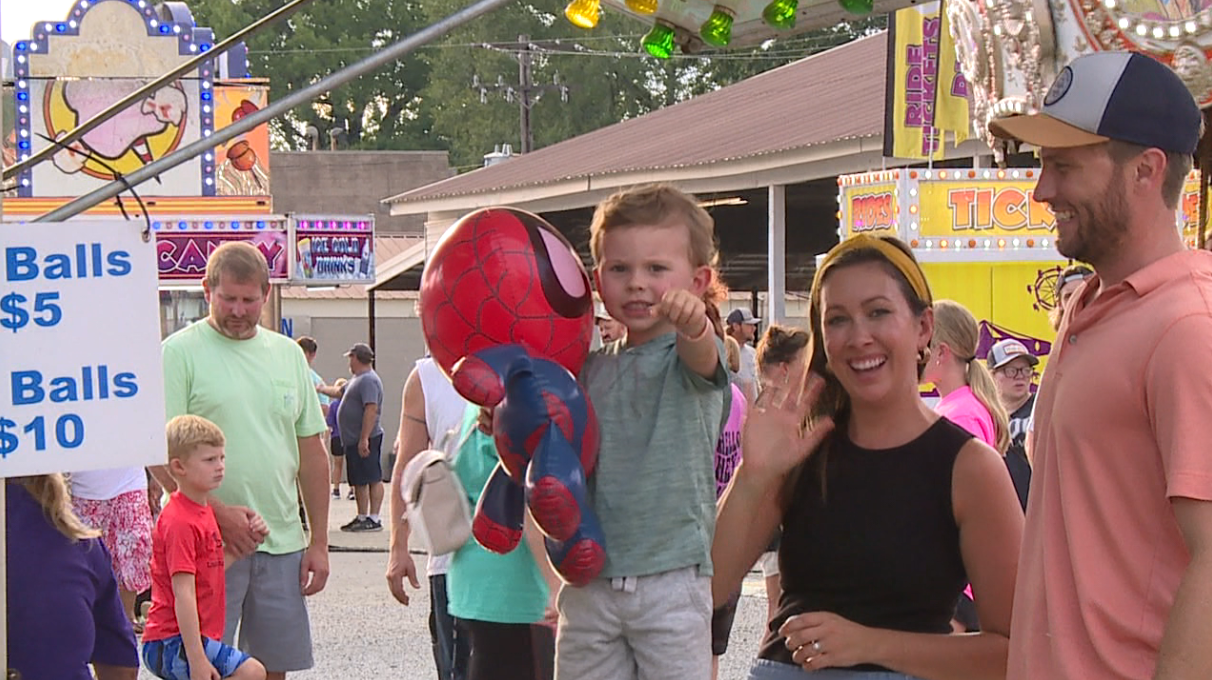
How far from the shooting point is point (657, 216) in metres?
3.28

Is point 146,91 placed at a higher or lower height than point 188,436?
higher

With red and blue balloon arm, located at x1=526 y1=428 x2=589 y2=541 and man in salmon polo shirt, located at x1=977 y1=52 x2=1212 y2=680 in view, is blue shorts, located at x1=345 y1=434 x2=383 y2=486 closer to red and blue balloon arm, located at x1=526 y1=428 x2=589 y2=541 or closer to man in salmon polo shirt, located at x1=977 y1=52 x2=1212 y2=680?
red and blue balloon arm, located at x1=526 y1=428 x2=589 y2=541

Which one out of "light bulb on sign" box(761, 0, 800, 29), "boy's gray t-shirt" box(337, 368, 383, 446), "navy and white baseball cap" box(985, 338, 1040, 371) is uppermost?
"light bulb on sign" box(761, 0, 800, 29)

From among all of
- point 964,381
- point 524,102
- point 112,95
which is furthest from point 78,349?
point 524,102

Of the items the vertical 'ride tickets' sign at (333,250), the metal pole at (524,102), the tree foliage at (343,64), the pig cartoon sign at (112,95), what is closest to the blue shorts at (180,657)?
the pig cartoon sign at (112,95)

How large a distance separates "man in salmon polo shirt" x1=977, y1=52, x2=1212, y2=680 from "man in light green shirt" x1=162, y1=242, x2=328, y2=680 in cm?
332

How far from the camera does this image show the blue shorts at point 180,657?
16.2 feet

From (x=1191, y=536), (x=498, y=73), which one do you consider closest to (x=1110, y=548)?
(x=1191, y=536)

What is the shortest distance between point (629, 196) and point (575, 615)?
872mm

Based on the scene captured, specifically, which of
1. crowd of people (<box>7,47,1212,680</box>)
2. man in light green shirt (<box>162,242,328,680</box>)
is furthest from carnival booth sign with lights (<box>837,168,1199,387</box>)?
man in light green shirt (<box>162,242,328,680</box>)

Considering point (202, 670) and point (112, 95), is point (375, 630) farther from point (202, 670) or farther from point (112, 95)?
point (112, 95)

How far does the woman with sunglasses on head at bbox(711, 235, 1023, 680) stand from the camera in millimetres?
2773

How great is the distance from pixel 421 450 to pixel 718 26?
1755 millimetres

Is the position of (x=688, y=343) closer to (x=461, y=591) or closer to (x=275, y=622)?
(x=461, y=591)
